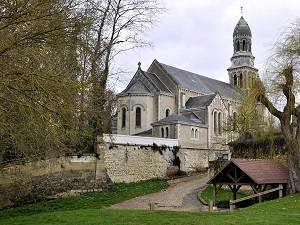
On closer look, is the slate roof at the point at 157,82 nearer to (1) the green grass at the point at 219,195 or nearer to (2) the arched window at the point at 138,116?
(2) the arched window at the point at 138,116

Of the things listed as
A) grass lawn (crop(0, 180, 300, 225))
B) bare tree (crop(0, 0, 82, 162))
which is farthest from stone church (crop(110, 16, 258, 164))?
bare tree (crop(0, 0, 82, 162))

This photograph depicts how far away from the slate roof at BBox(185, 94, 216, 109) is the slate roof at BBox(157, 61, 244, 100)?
3.97ft

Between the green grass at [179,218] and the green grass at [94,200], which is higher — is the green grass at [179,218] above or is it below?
above

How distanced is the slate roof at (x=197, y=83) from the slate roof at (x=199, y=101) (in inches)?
47.7

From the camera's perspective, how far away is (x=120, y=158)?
2448 centimetres

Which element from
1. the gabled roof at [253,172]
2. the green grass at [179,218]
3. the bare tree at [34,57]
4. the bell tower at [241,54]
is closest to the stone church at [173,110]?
the bell tower at [241,54]

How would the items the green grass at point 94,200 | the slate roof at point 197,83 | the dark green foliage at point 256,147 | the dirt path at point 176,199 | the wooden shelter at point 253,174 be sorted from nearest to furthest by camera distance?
the wooden shelter at point 253,174 → the green grass at point 94,200 → the dirt path at point 176,199 → the dark green foliage at point 256,147 → the slate roof at point 197,83

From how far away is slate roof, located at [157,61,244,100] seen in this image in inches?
1538

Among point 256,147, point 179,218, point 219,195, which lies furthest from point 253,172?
point 256,147

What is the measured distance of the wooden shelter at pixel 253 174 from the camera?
57.9 feet

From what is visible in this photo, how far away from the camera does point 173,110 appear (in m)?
37.6

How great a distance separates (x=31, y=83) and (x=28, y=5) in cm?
136

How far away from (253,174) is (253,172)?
20 centimetres

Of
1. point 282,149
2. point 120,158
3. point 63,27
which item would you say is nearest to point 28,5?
point 63,27
